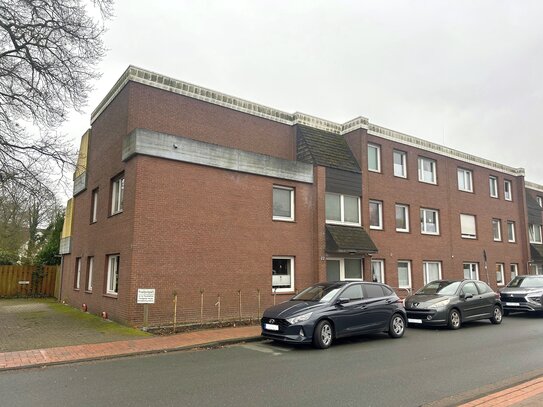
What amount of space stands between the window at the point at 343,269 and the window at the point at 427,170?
23.1 ft

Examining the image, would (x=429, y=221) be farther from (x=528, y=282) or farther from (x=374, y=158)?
(x=528, y=282)

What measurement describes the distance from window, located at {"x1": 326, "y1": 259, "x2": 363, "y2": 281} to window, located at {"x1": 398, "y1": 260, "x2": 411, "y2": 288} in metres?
3.09

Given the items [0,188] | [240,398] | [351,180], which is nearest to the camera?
[240,398]

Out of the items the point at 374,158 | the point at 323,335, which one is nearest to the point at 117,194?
the point at 323,335

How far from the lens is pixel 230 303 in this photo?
1434 centimetres

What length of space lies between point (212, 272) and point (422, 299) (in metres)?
6.88

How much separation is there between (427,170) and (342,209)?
7.35 meters

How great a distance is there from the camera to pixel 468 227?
2478 cm

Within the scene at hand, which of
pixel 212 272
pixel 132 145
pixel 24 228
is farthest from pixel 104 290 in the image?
pixel 24 228

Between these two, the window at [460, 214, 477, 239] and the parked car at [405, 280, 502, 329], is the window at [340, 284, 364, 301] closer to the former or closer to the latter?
the parked car at [405, 280, 502, 329]

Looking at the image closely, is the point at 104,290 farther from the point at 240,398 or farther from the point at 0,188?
the point at 240,398

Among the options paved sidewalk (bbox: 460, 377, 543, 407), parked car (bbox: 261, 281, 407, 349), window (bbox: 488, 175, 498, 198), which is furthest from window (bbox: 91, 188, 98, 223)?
window (bbox: 488, 175, 498, 198)

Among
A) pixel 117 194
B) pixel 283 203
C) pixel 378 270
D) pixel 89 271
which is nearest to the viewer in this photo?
pixel 117 194

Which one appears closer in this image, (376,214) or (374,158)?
(376,214)
